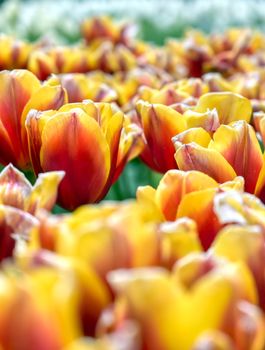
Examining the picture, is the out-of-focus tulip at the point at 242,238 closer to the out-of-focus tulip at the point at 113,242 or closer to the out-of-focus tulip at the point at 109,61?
Result: the out-of-focus tulip at the point at 113,242

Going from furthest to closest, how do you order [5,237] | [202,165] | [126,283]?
1. [202,165]
2. [5,237]
3. [126,283]

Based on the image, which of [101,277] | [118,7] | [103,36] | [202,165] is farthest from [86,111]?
[118,7]

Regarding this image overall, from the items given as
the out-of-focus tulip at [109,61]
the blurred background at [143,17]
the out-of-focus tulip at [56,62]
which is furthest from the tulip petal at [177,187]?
the blurred background at [143,17]

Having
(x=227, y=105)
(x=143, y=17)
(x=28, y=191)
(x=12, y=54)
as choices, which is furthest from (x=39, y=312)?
(x=143, y=17)

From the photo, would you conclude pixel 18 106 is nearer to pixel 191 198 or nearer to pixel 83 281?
pixel 191 198

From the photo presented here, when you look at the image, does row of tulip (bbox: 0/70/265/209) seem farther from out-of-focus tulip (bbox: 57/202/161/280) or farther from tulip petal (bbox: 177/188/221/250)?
out-of-focus tulip (bbox: 57/202/161/280)

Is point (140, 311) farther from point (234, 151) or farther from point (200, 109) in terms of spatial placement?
point (200, 109)

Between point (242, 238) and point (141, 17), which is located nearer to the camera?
point (242, 238)
